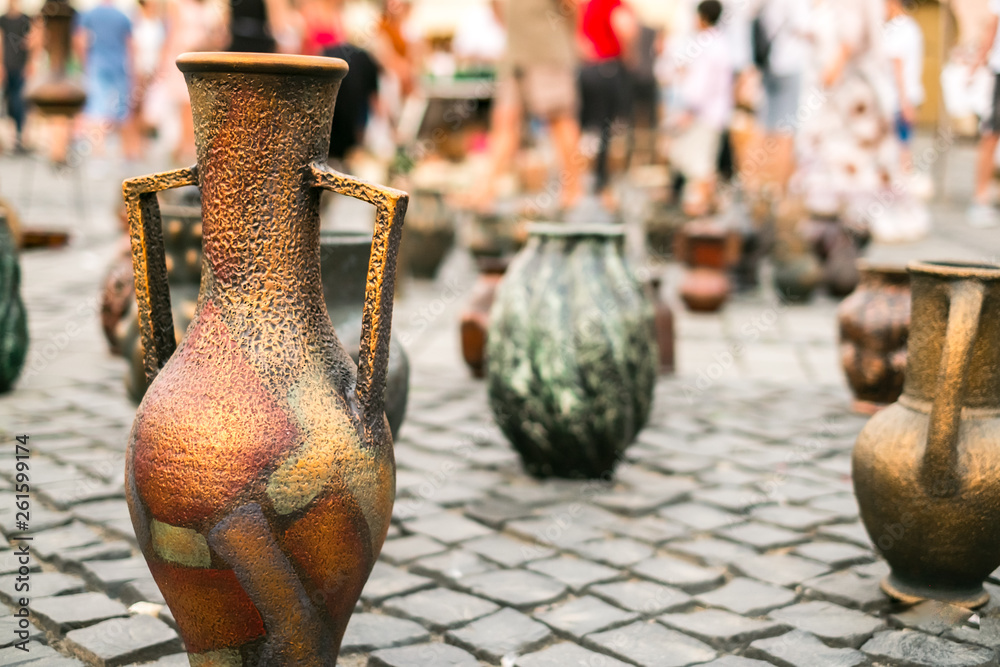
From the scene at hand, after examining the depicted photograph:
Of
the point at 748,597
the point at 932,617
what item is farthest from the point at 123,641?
the point at 932,617

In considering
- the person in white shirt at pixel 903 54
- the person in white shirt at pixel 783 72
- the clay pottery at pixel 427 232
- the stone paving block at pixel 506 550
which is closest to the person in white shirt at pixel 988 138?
the person in white shirt at pixel 903 54

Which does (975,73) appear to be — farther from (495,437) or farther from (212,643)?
(212,643)

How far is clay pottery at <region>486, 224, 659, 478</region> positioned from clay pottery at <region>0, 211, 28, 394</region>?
2.12 m

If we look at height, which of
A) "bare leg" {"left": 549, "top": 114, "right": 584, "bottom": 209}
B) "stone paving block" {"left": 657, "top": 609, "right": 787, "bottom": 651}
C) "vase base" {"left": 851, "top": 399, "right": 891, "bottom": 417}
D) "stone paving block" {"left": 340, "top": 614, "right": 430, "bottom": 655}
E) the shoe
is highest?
"bare leg" {"left": 549, "top": 114, "right": 584, "bottom": 209}

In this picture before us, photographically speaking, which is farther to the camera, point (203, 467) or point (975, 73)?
point (975, 73)

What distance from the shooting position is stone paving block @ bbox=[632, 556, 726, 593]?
2951 millimetres

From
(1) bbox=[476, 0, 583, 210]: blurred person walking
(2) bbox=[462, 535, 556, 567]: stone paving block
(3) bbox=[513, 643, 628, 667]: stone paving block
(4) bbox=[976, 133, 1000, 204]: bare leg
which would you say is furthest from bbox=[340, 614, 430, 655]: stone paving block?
(4) bbox=[976, 133, 1000, 204]: bare leg

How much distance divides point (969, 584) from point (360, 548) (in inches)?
67.3

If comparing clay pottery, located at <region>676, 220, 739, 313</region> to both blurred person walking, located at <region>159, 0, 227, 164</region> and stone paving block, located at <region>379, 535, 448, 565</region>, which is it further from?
blurred person walking, located at <region>159, 0, 227, 164</region>

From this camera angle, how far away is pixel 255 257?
2.04m

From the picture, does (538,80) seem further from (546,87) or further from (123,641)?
(123,641)

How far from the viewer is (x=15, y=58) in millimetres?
14898

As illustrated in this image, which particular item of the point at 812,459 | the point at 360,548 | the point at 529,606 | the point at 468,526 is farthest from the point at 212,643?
the point at 812,459

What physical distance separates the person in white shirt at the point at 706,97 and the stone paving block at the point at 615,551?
7421 mm
